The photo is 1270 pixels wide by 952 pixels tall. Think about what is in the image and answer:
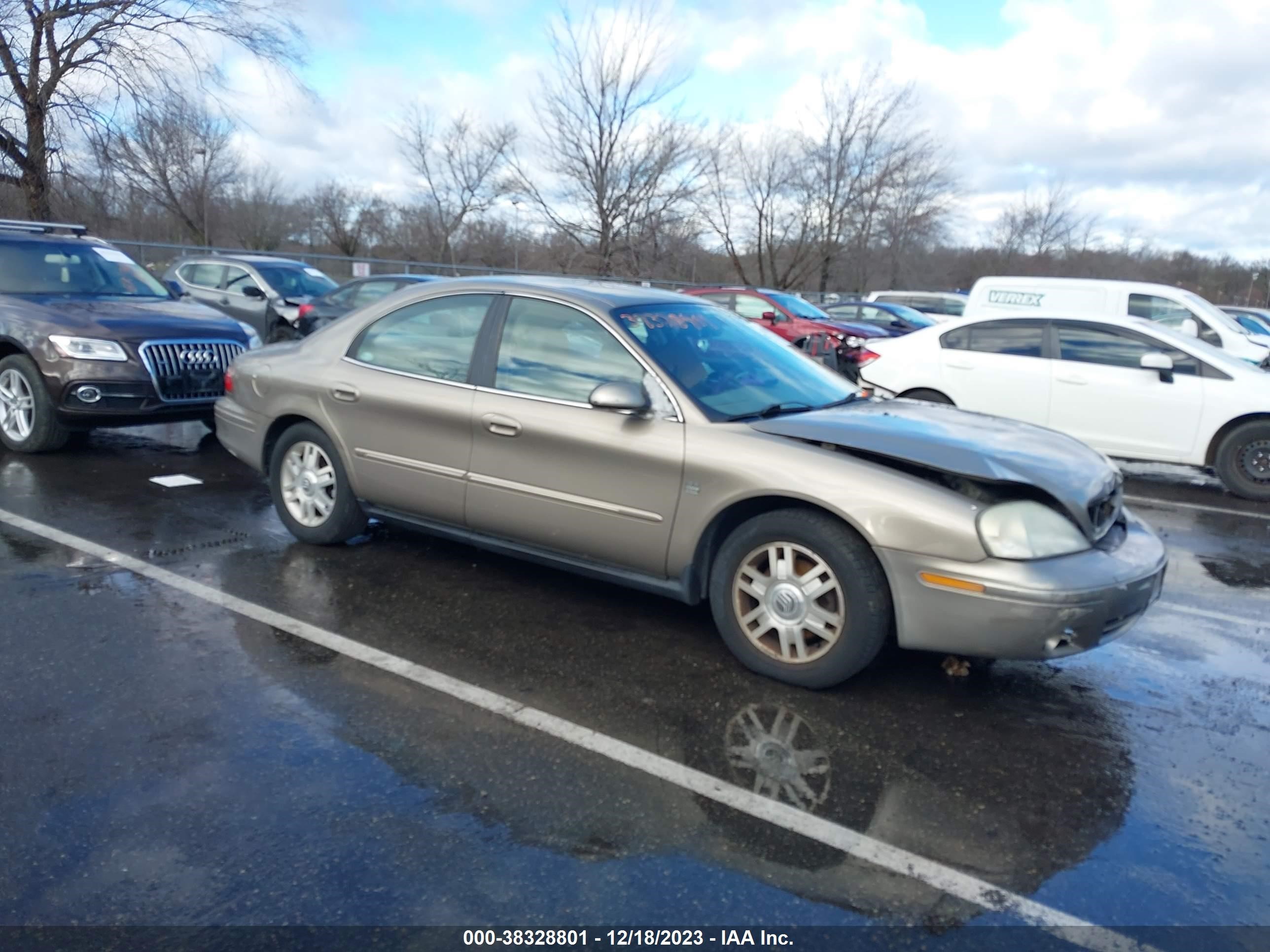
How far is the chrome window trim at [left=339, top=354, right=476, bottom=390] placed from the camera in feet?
15.7

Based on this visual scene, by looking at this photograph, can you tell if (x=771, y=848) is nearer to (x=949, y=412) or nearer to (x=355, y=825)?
(x=355, y=825)

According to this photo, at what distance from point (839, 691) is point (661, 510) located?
3.41 feet

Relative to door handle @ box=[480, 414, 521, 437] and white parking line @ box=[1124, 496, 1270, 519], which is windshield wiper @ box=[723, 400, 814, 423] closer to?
door handle @ box=[480, 414, 521, 437]

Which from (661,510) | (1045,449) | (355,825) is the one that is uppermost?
(1045,449)

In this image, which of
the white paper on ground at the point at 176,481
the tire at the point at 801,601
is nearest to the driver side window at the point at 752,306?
the white paper on ground at the point at 176,481

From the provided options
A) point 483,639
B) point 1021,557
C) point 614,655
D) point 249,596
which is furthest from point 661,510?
point 249,596

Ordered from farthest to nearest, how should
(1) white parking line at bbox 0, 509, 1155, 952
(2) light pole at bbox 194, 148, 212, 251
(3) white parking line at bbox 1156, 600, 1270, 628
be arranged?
(2) light pole at bbox 194, 148, 212, 251 → (3) white parking line at bbox 1156, 600, 1270, 628 → (1) white parking line at bbox 0, 509, 1155, 952

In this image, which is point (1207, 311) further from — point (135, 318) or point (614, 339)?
point (135, 318)

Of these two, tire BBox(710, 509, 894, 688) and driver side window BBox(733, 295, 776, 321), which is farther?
driver side window BBox(733, 295, 776, 321)

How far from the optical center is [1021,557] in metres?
3.47

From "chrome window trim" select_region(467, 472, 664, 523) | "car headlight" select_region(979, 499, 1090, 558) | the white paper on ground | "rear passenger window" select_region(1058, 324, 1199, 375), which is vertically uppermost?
"rear passenger window" select_region(1058, 324, 1199, 375)

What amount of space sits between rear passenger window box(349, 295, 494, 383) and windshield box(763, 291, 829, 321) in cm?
1401

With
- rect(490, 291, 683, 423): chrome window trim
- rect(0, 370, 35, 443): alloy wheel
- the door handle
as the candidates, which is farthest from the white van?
rect(0, 370, 35, 443): alloy wheel

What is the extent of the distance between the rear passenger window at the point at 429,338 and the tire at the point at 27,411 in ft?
11.8
